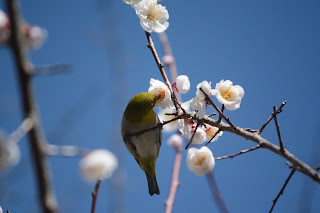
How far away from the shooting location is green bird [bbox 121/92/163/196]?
5.83ft

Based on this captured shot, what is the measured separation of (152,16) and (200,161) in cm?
87

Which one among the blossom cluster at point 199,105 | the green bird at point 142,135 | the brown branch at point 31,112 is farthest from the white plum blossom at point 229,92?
the brown branch at point 31,112

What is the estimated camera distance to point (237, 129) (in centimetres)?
126

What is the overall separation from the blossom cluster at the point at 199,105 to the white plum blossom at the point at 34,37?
1713 mm

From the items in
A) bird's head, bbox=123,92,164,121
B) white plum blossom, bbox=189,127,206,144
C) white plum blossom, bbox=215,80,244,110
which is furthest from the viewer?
bird's head, bbox=123,92,164,121

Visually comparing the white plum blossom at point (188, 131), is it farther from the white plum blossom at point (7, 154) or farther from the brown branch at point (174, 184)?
the white plum blossom at point (7, 154)

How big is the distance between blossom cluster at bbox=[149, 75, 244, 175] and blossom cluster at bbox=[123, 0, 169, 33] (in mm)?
314

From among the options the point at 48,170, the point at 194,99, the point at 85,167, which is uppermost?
the point at 194,99

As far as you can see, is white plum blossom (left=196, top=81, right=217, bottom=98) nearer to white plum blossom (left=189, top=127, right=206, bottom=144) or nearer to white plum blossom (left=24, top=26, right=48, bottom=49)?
white plum blossom (left=189, top=127, right=206, bottom=144)

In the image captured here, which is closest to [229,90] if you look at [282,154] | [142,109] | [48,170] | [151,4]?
[282,154]

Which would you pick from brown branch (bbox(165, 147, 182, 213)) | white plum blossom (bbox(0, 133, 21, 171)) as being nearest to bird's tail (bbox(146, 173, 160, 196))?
brown branch (bbox(165, 147, 182, 213))

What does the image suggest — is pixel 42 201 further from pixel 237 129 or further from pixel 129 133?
pixel 129 133

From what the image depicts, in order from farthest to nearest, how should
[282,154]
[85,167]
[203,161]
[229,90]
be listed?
[85,167] → [203,161] → [229,90] → [282,154]

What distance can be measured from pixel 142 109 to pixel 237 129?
2.20 ft
